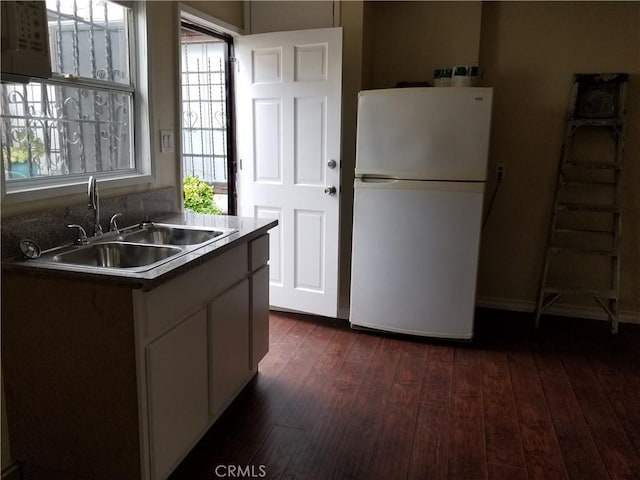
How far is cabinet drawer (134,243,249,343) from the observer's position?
5.20 feet

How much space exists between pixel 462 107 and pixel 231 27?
5.04ft

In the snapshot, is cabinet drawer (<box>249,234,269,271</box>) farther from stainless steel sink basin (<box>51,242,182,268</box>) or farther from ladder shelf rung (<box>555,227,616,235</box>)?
ladder shelf rung (<box>555,227,616,235</box>)

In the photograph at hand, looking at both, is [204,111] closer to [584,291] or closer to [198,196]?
[198,196]

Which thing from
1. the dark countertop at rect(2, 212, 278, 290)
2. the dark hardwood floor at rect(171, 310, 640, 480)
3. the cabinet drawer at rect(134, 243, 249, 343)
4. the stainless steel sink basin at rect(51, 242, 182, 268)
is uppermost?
the dark countertop at rect(2, 212, 278, 290)

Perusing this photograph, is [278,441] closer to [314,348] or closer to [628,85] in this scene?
[314,348]

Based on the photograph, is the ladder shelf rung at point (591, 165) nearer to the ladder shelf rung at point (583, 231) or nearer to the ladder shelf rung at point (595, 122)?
the ladder shelf rung at point (595, 122)

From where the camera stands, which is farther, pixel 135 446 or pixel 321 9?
pixel 321 9

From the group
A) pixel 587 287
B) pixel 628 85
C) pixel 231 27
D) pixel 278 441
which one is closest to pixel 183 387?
pixel 278 441

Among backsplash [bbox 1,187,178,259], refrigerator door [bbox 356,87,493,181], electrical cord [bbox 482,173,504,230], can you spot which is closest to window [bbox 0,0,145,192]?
backsplash [bbox 1,187,178,259]

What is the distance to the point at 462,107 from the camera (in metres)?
2.86

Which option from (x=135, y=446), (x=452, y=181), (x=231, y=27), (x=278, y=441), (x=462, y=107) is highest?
(x=231, y=27)

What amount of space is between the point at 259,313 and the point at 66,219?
986mm

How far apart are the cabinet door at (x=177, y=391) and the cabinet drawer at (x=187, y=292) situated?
0.05m

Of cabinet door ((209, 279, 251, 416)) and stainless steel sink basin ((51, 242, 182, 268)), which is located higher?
stainless steel sink basin ((51, 242, 182, 268))
